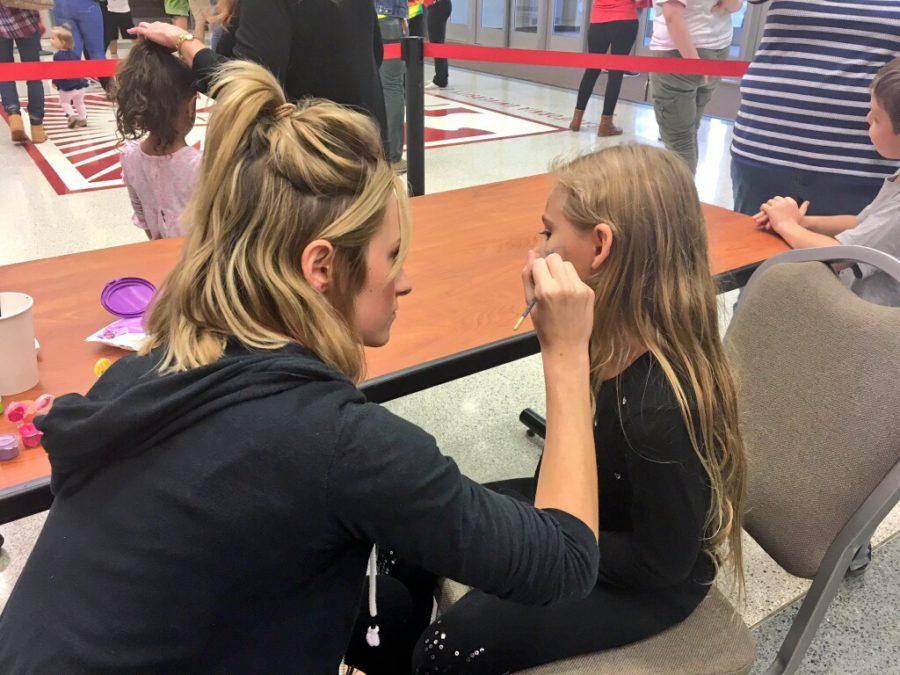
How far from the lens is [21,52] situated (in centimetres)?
452

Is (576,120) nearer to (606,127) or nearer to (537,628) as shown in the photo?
(606,127)

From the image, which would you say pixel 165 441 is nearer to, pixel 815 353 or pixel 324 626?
pixel 324 626

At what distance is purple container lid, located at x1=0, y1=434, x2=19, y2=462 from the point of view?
89 centimetres

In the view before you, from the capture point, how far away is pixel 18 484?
0.85 m

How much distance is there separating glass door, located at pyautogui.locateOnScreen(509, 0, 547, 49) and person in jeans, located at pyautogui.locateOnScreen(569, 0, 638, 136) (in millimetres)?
3042

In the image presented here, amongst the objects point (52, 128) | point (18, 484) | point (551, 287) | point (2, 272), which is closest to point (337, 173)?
point (551, 287)

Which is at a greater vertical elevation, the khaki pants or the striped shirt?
the striped shirt

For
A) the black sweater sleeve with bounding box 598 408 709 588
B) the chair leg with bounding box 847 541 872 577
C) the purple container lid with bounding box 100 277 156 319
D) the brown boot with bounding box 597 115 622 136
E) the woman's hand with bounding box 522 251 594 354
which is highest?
the woman's hand with bounding box 522 251 594 354

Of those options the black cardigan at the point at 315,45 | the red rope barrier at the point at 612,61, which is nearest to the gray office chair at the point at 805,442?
the black cardigan at the point at 315,45

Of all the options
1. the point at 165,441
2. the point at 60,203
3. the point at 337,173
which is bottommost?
the point at 60,203

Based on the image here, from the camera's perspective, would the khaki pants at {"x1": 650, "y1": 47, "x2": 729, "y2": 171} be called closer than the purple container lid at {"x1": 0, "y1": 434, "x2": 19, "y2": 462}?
No

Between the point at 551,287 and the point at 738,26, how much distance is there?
250 inches

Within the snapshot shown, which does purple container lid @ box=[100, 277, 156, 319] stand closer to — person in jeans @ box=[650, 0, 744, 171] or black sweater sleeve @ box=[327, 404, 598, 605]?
black sweater sleeve @ box=[327, 404, 598, 605]

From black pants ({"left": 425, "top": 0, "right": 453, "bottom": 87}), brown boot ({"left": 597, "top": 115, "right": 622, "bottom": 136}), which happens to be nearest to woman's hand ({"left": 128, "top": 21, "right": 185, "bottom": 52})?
brown boot ({"left": 597, "top": 115, "right": 622, "bottom": 136})
